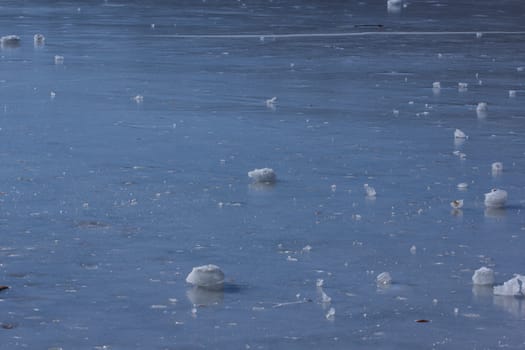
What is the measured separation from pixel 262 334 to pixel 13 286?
94 cm

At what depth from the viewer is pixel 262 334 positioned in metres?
4.17

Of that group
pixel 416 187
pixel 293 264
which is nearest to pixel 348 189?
pixel 416 187

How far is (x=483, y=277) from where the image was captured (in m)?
4.79

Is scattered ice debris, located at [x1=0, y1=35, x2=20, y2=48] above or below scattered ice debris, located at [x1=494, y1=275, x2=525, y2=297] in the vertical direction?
below

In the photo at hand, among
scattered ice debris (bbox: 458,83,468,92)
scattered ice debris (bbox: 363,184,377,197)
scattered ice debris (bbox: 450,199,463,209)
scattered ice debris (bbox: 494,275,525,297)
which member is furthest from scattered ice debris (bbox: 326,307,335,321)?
scattered ice debris (bbox: 458,83,468,92)

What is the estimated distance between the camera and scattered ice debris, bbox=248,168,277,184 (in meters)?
6.65

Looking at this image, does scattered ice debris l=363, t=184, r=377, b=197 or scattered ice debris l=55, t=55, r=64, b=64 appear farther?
scattered ice debris l=55, t=55, r=64, b=64

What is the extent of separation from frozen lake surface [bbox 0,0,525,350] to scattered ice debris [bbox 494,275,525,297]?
26 mm

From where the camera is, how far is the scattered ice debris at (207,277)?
470cm

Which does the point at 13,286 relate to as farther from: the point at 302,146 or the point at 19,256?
the point at 302,146

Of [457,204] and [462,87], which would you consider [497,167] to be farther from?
[462,87]

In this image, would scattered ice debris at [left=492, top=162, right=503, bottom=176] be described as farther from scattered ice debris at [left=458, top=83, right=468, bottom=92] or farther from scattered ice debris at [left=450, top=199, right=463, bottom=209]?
scattered ice debris at [left=458, top=83, right=468, bottom=92]

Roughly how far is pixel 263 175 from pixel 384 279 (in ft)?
6.32

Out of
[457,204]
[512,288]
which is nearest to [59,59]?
[457,204]
